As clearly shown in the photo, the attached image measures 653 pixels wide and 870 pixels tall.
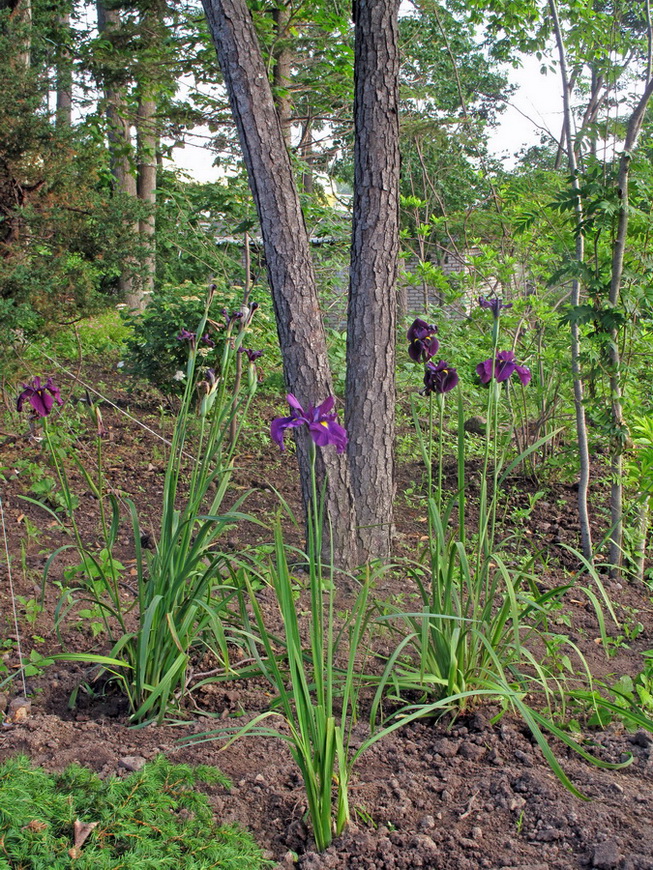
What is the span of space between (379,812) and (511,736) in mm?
523

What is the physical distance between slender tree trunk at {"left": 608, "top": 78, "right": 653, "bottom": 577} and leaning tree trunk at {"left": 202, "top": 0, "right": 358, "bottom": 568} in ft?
4.10

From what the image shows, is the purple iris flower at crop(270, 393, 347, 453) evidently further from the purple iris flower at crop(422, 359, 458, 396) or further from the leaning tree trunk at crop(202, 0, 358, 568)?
→ the leaning tree trunk at crop(202, 0, 358, 568)

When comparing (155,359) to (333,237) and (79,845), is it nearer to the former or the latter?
(333,237)

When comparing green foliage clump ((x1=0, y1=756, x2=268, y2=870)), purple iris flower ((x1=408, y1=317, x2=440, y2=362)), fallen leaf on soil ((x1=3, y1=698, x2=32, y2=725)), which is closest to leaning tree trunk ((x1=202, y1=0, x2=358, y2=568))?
purple iris flower ((x1=408, y1=317, x2=440, y2=362))

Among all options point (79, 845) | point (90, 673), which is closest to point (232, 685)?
point (90, 673)

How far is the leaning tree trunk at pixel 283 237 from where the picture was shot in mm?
3193

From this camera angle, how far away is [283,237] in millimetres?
3266

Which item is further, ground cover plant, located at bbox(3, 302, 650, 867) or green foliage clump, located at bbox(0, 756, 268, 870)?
ground cover plant, located at bbox(3, 302, 650, 867)

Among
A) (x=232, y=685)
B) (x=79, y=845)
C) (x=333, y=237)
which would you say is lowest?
(x=232, y=685)

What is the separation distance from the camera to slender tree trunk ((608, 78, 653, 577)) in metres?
3.22

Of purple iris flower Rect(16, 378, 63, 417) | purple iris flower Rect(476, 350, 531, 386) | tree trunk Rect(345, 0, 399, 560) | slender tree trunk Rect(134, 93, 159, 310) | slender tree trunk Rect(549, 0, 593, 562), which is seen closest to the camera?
purple iris flower Rect(476, 350, 531, 386)

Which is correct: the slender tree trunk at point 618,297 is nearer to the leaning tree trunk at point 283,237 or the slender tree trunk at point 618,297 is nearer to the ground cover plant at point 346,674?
the ground cover plant at point 346,674

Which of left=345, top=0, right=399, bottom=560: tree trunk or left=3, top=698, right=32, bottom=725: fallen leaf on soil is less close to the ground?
left=345, top=0, right=399, bottom=560: tree trunk

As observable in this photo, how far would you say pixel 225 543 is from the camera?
364cm
